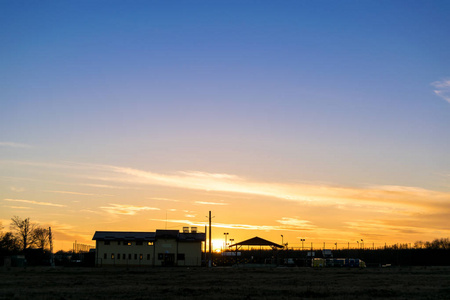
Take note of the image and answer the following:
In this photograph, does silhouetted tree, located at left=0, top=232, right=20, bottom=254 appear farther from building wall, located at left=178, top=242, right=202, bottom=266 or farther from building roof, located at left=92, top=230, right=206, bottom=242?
building wall, located at left=178, top=242, right=202, bottom=266

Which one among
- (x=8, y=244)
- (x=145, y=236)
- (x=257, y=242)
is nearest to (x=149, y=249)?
(x=145, y=236)

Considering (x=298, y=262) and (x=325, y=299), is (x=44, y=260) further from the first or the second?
(x=325, y=299)

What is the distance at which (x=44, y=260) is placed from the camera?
391 ft

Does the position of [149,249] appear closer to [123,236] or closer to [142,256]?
[142,256]

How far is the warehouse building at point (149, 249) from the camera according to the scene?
98.6 meters

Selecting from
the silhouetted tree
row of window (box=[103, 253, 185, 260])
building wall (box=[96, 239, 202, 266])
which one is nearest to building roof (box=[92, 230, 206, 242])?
building wall (box=[96, 239, 202, 266])

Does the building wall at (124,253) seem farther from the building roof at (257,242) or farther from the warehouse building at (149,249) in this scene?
the building roof at (257,242)

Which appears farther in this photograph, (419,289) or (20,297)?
(419,289)

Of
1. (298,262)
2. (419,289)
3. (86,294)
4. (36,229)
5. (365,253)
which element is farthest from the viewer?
(36,229)

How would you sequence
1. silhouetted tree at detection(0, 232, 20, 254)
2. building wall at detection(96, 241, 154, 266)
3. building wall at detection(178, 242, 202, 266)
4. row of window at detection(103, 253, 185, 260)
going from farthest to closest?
silhouetted tree at detection(0, 232, 20, 254), building wall at detection(178, 242, 202, 266), row of window at detection(103, 253, 185, 260), building wall at detection(96, 241, 154, 266)

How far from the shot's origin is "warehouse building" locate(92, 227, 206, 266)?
9862 centimetres

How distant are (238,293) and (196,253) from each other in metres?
67.5

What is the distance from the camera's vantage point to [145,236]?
100188 millimetres

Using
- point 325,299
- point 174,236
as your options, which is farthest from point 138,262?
point 325,299
